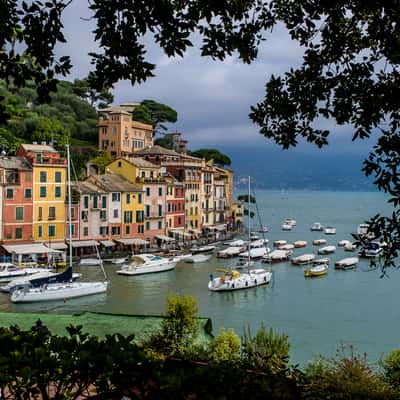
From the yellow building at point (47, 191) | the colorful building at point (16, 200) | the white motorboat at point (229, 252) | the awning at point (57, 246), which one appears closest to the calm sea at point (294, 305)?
the awning at point (57, 246)

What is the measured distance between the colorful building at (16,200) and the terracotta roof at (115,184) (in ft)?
18.2

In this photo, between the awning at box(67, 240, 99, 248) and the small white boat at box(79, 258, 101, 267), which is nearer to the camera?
the small white boat at box(79, 258, 101, 267)

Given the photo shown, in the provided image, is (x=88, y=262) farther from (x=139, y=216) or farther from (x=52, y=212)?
(x=139, y=216)

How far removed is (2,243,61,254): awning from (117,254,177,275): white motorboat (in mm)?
4080

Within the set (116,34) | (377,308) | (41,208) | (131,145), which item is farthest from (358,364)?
(131,145)

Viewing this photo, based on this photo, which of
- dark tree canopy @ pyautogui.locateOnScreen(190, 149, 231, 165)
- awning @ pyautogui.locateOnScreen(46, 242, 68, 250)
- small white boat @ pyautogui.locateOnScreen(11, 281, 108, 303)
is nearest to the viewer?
small white boat @ pyautogui.locateOnScreen(11, 281, 108, 303)

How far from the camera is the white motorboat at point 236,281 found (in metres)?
25.7

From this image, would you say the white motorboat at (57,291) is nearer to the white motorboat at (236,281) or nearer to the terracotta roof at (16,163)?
the white motorboat at (236,281)

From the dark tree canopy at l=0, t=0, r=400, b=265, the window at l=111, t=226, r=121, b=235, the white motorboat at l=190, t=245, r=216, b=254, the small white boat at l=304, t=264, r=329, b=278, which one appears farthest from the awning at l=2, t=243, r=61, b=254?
the dark tree canopy at l=0, t=0, r=400, b=265

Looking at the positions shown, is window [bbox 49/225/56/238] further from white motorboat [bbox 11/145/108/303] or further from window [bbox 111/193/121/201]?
white motorboat [bbox 11/145/108/303]

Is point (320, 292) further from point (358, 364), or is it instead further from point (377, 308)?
point (358, 364)

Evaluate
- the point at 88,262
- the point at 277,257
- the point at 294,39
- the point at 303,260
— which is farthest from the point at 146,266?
the point at 294,39

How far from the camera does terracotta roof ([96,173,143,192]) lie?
35.7 meters

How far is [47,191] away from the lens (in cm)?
3203
